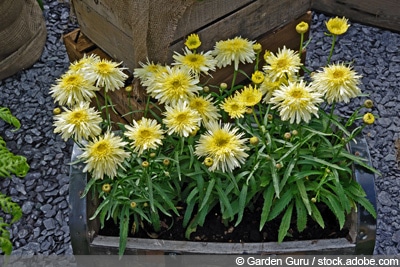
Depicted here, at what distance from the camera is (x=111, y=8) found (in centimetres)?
192

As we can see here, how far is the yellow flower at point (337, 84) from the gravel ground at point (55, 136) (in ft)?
3.09

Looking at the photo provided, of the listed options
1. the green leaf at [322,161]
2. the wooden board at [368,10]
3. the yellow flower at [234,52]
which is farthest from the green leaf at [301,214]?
the wooden board at [368,10]

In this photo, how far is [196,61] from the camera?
181 cm

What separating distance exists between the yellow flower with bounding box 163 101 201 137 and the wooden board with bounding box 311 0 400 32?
66.6 inches

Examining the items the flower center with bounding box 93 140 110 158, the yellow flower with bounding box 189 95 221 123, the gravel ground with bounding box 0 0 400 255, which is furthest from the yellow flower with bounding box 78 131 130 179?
the gravel ground with bounding box 0 0 400 255

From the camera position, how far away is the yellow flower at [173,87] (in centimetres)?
172

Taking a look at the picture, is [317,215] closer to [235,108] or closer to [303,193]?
[303,193]

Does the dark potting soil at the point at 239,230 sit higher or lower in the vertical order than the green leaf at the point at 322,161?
lower

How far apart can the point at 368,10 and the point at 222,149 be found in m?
1.81

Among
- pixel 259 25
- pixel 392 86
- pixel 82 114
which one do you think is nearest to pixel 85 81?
pixel 82 114

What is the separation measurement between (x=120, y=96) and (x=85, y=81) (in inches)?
15.5

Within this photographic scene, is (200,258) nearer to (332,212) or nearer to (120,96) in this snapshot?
(332,212)

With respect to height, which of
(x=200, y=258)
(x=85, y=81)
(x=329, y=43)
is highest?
(x=329, y=43)

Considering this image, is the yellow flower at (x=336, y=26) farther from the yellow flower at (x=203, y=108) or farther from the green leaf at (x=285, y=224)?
the green leaf at (x=285, y=224)
